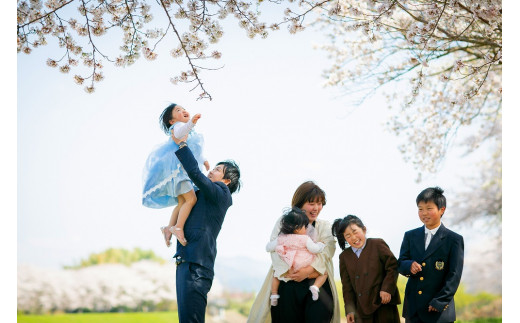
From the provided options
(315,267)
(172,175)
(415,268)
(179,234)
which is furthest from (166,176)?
(415,268)

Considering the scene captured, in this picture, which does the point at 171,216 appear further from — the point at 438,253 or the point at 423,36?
the point at 423,36

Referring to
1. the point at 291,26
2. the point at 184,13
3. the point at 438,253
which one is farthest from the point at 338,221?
the point at 184,13

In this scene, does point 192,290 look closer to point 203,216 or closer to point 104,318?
point 203,216

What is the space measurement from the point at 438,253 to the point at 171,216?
1257 millimetres

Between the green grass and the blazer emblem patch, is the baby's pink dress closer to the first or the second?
the blazer emblem patch

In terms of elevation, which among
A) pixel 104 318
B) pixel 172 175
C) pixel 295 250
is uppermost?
pixel 172 175

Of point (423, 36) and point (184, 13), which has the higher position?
point (184, 13)

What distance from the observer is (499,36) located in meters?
3.66

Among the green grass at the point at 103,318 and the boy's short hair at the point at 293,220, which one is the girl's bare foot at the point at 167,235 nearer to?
the boy's short hair at the point at 293,220

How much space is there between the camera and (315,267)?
266 centimetres

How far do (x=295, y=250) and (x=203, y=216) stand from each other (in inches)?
19.9

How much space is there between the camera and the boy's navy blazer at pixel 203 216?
2383 millimetres

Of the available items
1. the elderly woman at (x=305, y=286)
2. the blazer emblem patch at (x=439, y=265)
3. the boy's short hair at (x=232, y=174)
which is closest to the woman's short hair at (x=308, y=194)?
the elderly woman at (x=305, y=286)
